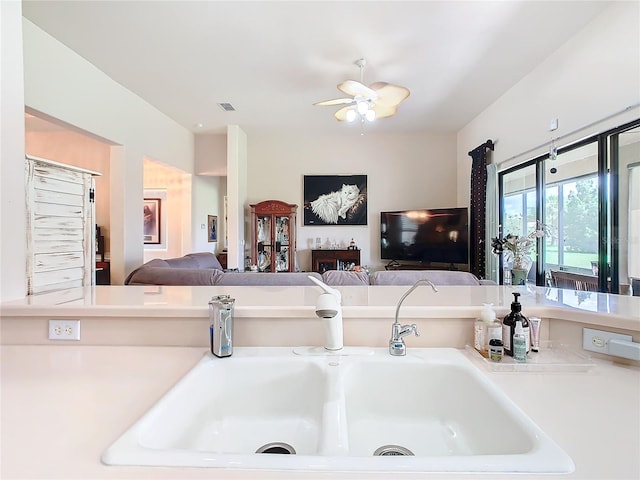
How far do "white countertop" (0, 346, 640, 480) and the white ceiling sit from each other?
2.54 m

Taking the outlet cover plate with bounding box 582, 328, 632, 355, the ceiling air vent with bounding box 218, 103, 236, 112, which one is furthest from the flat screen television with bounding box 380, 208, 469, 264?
the outlet cover plate with bounding box 582, 328, 632, 355

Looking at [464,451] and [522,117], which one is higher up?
[522,117]

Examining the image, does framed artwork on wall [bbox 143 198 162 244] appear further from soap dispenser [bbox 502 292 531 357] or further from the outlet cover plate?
the outlet cover plate

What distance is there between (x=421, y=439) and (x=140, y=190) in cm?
429

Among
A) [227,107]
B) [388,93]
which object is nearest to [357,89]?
[388,93]

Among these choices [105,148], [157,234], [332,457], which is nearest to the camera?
[332,457]

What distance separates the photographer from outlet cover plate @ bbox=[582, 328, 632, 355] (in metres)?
0.98

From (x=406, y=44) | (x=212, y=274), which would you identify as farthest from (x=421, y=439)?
(x=406, y=44)

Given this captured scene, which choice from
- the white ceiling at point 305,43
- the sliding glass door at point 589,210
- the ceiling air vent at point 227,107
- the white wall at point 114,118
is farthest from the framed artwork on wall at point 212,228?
the sliding glass door at point 589,210

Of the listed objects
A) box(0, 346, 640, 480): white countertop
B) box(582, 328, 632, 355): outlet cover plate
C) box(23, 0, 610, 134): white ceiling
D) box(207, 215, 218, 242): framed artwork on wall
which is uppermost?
box(23, 0, 610, 134): white ceiling

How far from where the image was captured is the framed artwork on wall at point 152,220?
5.81 meters

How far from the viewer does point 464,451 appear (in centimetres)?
83

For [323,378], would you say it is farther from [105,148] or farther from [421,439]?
[105,148]

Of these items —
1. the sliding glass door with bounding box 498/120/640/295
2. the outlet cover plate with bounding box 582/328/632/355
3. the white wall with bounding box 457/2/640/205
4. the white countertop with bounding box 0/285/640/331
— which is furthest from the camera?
the sliding glass door with bounding box 498/120/640/295
